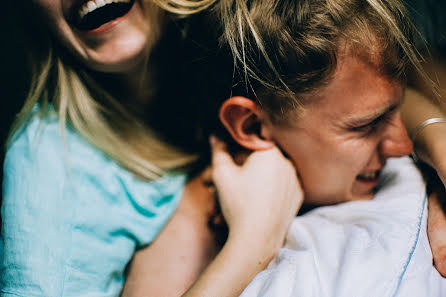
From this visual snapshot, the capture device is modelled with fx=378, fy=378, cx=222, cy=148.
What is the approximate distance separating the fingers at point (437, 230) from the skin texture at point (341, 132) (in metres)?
0.12

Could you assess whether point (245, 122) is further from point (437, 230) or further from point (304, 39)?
point (437, 230)

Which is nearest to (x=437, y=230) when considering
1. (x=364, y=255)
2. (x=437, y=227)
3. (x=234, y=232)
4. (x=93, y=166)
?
(x=437, y=227)

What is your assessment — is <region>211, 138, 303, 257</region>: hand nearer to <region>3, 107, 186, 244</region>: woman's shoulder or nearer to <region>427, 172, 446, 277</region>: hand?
<region>3, 107, 186, 244</region>: woman's shoulder

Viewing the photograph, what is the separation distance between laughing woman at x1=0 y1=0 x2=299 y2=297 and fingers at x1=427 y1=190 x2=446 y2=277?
0.95 ft

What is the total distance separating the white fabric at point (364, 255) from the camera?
2.13 ft

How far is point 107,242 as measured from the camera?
0.87 meters

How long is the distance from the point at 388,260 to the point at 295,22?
0.47 m

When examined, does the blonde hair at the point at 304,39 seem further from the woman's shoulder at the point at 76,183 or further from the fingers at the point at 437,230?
the woman's shoulder at the point at 76,183

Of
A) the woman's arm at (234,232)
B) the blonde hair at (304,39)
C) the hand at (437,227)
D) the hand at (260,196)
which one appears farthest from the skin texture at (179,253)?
the hand at (437,227)

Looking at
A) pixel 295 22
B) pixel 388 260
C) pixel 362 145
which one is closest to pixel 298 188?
pixel 362 145

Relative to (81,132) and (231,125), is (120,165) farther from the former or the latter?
(231,125)

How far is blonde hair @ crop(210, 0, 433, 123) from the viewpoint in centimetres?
73

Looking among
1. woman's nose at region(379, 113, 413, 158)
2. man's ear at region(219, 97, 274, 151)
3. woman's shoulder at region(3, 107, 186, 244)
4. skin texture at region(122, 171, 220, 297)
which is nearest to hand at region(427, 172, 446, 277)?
woman's nose at region(379, 113, 413, 158)

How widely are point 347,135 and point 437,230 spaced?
25cm
